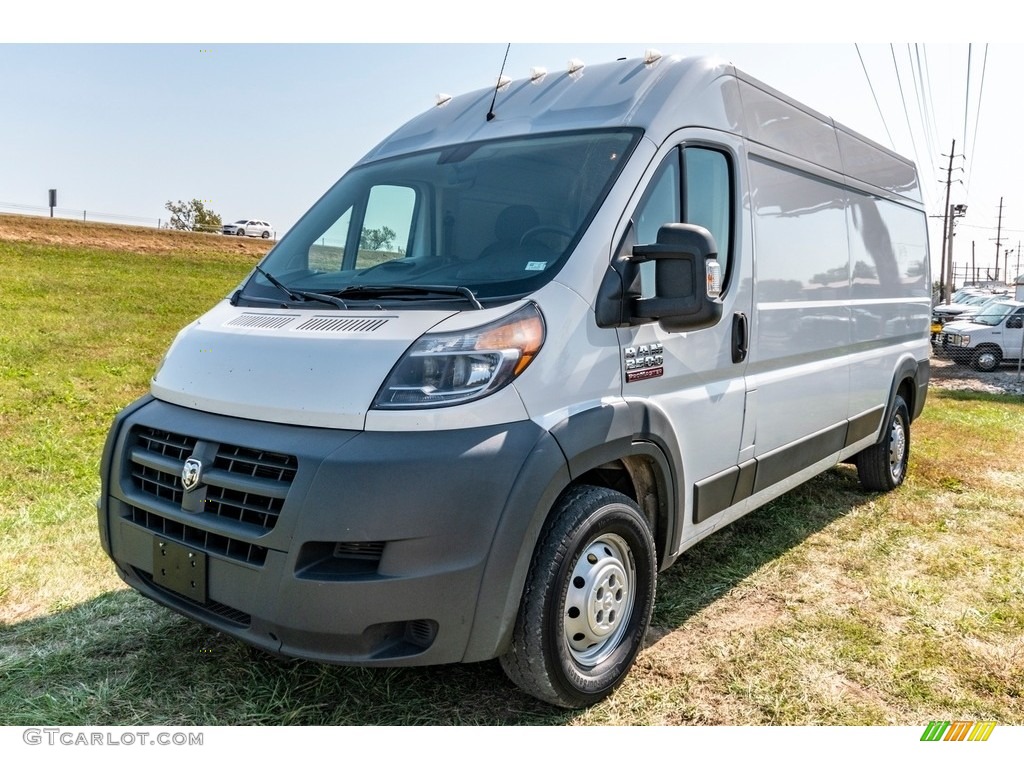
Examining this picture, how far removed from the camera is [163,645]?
3656mm

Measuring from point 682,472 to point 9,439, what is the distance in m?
6.95

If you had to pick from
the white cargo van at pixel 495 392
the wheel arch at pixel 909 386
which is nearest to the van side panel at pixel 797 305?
the white cargo van at pixel 495 392

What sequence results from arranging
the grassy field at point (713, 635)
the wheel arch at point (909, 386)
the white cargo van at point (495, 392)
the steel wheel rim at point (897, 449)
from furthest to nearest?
the steel wheel rim at point (897, 449) < the wheel arch at point (909, 386) < the grassy field at point (713, 635) < the white cargo van at point (495, 392)

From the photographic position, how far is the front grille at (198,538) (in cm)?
272

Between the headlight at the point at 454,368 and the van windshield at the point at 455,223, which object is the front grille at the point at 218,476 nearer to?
the headlight at the point at 454,368

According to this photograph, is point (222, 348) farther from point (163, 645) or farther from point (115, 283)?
point (115, 283)

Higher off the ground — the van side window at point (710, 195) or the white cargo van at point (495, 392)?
the van side window at point (710, 195)

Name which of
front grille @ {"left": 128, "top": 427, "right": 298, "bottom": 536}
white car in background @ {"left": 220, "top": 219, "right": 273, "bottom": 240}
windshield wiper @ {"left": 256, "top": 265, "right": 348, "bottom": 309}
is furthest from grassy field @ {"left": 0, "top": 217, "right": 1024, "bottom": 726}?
white car in background @ {"left": 220, "top": 219, "right": 273, "bottom": 240}

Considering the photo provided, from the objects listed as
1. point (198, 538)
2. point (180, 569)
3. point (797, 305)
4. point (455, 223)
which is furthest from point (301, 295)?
point (797, 305)

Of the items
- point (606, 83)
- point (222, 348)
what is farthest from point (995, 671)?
point (222, 348)

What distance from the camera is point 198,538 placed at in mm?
2904

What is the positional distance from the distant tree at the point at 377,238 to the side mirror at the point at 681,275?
3.95 feet

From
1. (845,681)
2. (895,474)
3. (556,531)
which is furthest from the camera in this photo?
(895,474)

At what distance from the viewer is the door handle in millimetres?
3908
